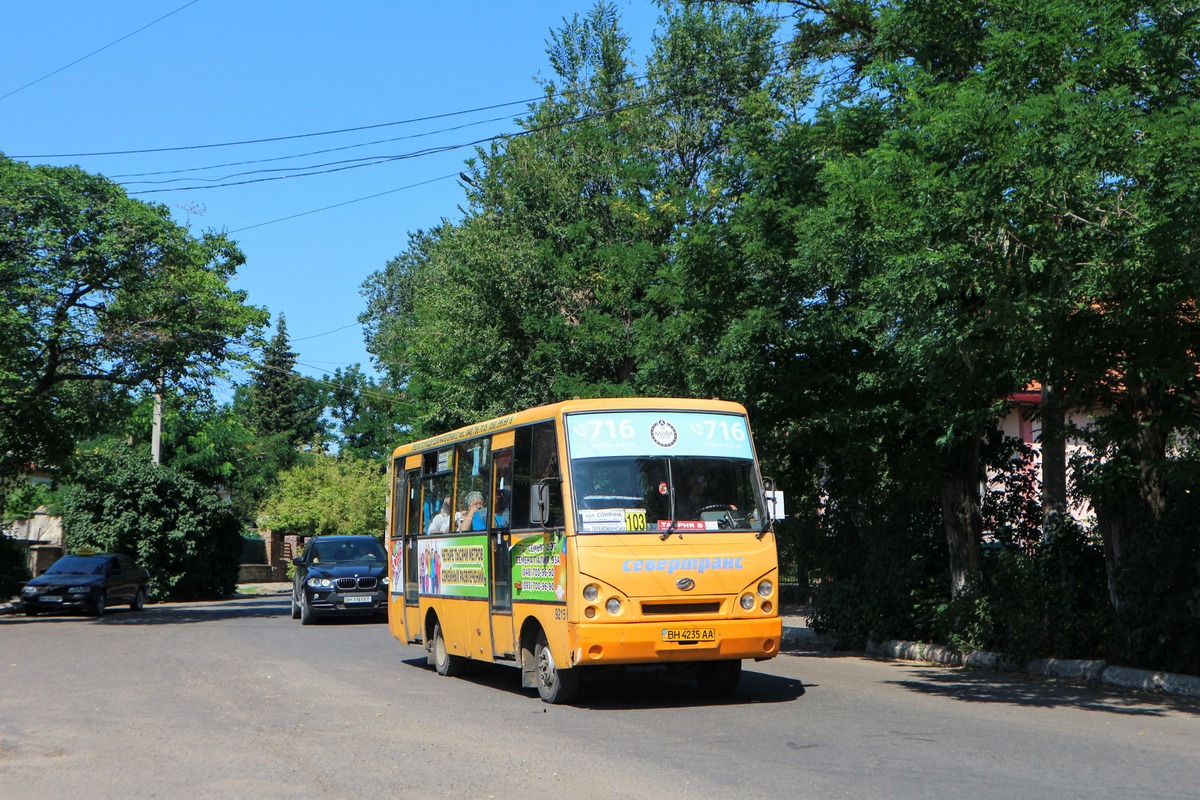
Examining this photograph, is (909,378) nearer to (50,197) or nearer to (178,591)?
(50,197)

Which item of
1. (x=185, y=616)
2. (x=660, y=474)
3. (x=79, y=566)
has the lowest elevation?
(x=185, y=616)

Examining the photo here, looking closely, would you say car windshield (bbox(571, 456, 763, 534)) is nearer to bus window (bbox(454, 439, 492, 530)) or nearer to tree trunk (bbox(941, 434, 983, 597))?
bus window (bbox(454, 439, 492, 530))

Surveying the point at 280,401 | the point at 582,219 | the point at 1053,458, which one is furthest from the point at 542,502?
the point at 280,401

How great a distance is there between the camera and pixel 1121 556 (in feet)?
42.8

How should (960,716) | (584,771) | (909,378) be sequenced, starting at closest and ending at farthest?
(584,771) → (960,716) → (909,378)

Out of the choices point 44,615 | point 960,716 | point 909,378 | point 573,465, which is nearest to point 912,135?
point 909,378

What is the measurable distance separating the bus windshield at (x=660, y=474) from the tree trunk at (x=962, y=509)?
4.90 m

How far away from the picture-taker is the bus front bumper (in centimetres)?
1112

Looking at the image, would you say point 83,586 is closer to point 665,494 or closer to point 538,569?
point 538,569

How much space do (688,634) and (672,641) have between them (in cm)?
16

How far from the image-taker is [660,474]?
1185cm

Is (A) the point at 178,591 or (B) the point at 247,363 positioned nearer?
(B) the point at 247,363

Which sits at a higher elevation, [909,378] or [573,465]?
[909,378]

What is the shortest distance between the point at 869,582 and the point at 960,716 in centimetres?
643
